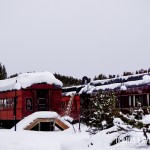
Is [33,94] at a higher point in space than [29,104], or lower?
higher

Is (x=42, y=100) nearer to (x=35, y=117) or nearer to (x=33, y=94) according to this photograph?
(x=33, y=94)

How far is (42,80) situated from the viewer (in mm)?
35125

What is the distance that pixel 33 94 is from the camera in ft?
115

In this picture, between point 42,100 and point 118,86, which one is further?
point 42,100

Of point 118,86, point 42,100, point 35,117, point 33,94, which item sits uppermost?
point 118,86

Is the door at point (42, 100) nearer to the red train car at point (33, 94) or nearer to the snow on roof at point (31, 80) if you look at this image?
the red train car at point (33, 94)

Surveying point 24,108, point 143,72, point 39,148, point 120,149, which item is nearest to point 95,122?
point 39,148

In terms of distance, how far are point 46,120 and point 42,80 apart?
447cm

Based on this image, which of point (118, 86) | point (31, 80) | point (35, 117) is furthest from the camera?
point (118, 86)

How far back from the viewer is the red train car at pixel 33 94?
34.7 m

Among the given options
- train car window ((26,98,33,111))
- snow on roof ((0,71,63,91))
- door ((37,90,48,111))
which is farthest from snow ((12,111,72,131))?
snow on roof ((0,71,63,91))

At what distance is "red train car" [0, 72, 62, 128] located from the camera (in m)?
34.7

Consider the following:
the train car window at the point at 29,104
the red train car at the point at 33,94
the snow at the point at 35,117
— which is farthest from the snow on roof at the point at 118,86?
the train car window at the point at 29,104

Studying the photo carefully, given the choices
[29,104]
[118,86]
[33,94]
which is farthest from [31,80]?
[118,86]
